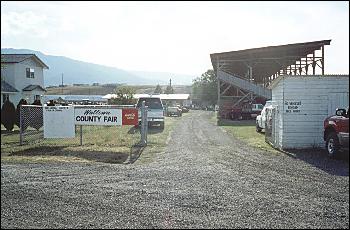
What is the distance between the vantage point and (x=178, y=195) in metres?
5.34

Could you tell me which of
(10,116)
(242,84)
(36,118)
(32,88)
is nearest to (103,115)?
(36,118)

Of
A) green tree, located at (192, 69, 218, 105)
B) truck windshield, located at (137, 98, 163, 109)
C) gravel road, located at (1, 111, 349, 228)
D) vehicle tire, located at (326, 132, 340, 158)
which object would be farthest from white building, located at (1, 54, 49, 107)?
green tree, located at (192, 69, 218, 105)

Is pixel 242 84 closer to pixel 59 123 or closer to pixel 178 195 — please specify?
pixel 59 123

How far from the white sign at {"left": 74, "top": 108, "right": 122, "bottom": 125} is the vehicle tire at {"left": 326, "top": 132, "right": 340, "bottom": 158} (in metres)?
6.66

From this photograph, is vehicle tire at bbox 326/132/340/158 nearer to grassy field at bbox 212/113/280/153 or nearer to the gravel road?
the gravel road

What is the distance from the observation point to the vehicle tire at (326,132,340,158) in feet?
26.5

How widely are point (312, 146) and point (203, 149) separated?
3.45 m

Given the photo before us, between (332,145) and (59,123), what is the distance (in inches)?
342

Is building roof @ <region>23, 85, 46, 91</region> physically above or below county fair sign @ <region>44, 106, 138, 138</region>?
above

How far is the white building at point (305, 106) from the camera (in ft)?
30.1

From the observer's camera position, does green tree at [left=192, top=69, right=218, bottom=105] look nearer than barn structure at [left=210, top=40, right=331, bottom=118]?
No

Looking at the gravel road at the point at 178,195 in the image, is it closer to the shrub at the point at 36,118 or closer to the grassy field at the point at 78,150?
the grassy field at the point at 78,150

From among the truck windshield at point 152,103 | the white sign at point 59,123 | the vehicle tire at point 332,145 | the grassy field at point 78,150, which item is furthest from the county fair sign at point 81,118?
the truck windshield at point 152,103

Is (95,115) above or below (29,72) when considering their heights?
below
